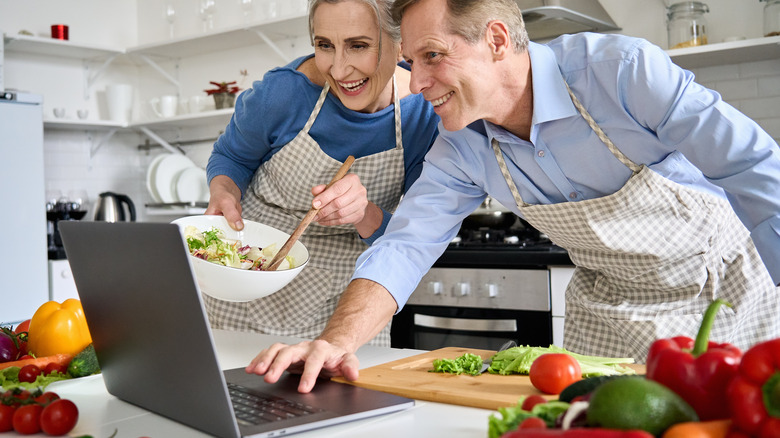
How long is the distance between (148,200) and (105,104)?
676 millimetres

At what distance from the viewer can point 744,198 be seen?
129cm

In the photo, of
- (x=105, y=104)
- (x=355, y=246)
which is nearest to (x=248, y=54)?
(x=105, y=104)

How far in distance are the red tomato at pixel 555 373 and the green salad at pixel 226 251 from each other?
680mm

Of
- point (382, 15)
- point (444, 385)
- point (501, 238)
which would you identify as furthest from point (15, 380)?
point (501, 238)

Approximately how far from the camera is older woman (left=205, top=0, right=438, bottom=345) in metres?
1.68

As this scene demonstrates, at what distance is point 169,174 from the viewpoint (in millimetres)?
4473

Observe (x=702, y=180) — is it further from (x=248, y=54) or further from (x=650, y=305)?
(x=248, y=54)

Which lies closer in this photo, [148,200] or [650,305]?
[650,305]

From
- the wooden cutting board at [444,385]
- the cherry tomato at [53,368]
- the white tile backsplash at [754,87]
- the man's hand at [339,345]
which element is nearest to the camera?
the wooden cutting board at [444,385]

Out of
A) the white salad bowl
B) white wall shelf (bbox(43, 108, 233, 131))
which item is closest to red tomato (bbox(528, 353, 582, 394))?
the white salad bowl

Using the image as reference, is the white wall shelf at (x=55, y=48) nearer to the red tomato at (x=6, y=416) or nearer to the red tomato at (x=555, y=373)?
the red tomato at (x=6, y=416)

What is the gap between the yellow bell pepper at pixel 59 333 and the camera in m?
1.28

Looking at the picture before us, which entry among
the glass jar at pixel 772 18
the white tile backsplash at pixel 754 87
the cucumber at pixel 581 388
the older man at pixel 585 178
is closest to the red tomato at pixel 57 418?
the older man at pixel 585 178

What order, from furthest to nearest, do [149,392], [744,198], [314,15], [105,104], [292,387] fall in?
[105,104]
[314,15]
[744,198]
[292,387]
[149,392]
